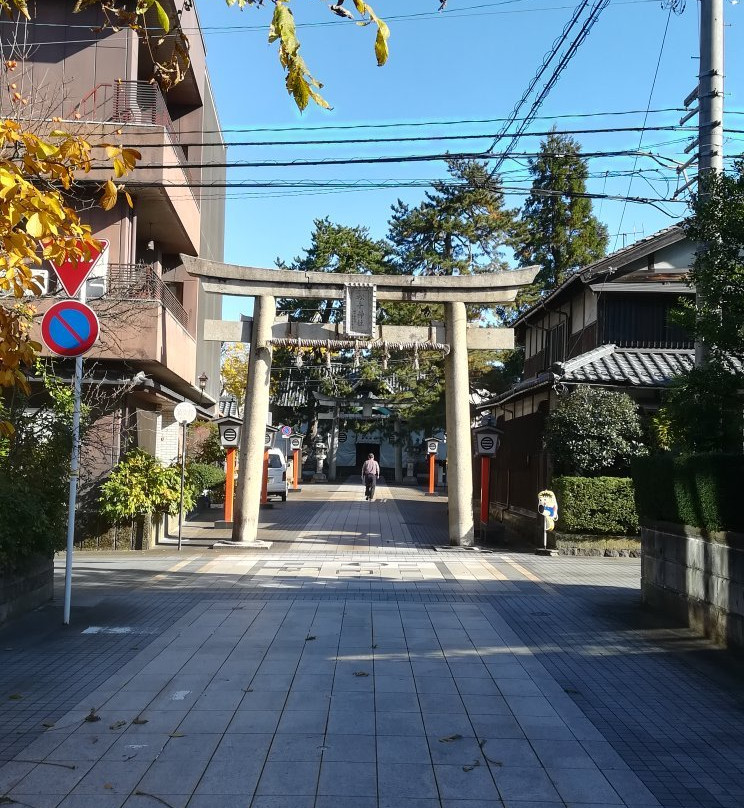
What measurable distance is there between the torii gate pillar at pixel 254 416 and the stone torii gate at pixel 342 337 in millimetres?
21

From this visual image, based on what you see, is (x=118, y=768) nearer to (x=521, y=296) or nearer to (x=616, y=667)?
(x=616, y=667)

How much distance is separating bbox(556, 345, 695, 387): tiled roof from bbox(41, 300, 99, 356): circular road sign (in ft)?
41.9

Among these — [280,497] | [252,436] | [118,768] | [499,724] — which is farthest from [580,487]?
[280,497]

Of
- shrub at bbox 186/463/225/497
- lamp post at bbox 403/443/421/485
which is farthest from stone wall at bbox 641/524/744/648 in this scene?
lamp post at bbox 403/443/421/485

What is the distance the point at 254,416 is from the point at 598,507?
7593mm

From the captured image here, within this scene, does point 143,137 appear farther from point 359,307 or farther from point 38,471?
point 38,471

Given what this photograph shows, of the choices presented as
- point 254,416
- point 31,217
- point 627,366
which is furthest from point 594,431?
point 31,217

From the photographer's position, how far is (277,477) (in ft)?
115

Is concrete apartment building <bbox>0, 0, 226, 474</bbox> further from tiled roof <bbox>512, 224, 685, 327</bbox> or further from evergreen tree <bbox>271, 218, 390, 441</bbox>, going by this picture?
evergreen tree <bbox>271, 218, 390, 441</bbox>

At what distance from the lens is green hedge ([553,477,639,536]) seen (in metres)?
18.6

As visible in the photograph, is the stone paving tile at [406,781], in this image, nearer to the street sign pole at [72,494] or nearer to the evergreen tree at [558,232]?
the street sign pole at [72,494]

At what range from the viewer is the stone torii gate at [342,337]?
18.3 metres

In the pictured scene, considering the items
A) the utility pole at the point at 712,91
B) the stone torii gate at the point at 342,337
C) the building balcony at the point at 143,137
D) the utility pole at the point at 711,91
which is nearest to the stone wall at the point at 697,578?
the utility pole at the point at 711,91

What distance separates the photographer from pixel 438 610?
10.8 meters
